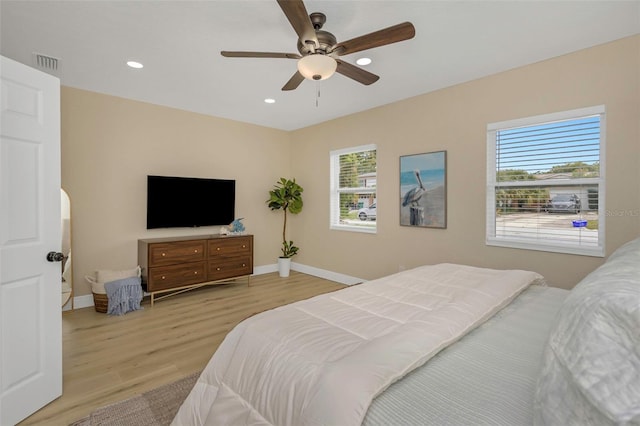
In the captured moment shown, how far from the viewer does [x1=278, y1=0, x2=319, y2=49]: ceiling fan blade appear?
5.42 feet

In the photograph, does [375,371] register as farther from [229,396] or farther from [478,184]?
[478,184]

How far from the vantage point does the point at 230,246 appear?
14.8ft

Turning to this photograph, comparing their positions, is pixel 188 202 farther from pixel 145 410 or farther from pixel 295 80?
pixel 145 410

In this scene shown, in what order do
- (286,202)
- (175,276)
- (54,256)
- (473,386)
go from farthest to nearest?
(286,202)
(175,276)
(54,256)
(473,386)

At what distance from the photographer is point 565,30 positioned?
243 centimetres

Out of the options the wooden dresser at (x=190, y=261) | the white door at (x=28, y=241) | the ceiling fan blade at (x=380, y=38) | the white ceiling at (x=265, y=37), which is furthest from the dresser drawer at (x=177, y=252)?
the ceiling fan blade at (x=380, y=38)

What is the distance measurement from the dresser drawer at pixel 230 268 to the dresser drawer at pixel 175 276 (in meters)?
0.13

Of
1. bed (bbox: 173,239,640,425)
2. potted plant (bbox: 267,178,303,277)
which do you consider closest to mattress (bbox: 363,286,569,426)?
bed (bbox: 173,239,640,425)

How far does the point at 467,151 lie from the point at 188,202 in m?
3.76

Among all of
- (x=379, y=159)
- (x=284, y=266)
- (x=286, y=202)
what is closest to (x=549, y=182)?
(x=379, y=159)

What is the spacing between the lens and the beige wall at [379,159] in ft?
8.55

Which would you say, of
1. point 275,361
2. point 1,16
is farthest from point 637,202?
point 1,16

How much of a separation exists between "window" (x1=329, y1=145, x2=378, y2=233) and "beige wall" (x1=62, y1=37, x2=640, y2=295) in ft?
0.49

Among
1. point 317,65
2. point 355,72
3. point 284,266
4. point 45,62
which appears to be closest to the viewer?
point 317,65
